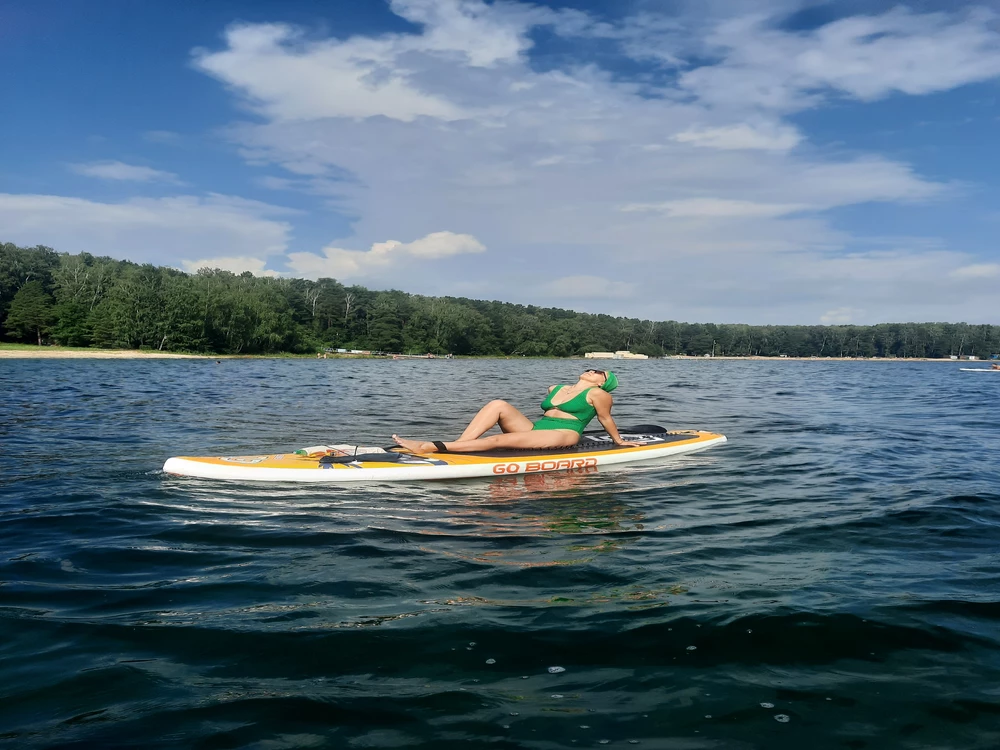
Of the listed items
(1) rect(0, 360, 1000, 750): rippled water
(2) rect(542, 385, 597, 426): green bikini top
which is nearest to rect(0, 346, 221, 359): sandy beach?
(2) rect(542, 385, 597, 426): green bikini top

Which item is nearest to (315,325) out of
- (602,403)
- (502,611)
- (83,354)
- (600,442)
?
(83,354)

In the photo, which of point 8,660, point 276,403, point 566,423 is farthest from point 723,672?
point 276,403

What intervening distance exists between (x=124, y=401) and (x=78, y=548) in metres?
16.9

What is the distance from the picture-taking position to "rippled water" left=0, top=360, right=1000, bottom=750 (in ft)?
10.7

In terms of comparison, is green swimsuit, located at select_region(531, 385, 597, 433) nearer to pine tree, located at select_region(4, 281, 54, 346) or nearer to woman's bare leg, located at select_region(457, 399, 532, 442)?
woman's bare leg, located at select_region(457, 399, 532, 442)

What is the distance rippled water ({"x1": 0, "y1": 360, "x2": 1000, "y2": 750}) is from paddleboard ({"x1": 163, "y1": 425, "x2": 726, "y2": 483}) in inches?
9.0

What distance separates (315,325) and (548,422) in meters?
127

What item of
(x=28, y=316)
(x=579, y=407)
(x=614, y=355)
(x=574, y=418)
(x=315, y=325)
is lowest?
(x=574, y=418)

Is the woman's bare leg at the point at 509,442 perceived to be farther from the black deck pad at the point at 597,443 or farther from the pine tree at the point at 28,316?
the pine tree at the point at 28,316

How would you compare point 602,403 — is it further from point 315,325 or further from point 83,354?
point 315,325

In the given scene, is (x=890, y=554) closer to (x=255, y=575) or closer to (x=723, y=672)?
(x=723, y=672)

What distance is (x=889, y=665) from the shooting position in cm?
388

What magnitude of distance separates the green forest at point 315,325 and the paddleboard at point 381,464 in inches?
3344

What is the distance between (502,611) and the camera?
454 centimetres
